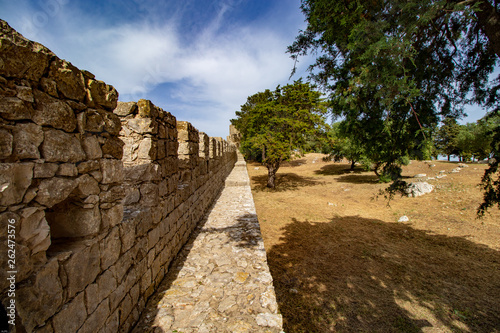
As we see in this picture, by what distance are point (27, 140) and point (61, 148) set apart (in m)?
0.23

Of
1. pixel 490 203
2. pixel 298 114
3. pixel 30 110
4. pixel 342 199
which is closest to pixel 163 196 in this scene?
pixel 30 110

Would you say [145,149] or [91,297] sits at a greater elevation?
[145,149]

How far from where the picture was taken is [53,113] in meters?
1.44

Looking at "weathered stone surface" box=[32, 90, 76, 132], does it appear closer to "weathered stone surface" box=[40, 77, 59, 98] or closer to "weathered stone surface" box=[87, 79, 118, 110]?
"weathered stone surface" box=[40, 77, 59, 98]

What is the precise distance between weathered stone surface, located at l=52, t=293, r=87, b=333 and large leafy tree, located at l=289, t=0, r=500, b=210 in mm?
4697

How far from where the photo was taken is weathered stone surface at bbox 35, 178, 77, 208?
1349 mm

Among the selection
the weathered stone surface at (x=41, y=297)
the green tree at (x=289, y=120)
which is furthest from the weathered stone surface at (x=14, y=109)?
the green tree at (x=289, y=120)

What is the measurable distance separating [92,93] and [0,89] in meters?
0.69

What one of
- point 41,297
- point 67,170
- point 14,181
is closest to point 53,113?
point 67,170

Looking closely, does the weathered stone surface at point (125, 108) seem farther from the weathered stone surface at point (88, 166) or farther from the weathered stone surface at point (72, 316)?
A: the weathered stone surface at point (72, 316)

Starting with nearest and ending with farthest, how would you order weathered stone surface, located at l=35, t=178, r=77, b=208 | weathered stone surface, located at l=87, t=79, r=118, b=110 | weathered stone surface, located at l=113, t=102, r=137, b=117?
weathered stone surface, located at l=35, t=178, r=77, b=208 < weathered stone surface, located at l=87, t=79, r=118, b=110 < weathered stone surface, located at l=113, t=102, r=137, b=117

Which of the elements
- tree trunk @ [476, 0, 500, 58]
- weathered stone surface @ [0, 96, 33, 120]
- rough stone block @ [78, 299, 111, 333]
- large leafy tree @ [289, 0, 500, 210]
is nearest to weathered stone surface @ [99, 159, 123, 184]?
weathered stone surface @ [0, 96, 33, 120]

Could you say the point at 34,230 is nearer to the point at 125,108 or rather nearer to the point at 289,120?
the point at 125,108

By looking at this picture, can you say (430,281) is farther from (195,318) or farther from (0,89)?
(0,89)
